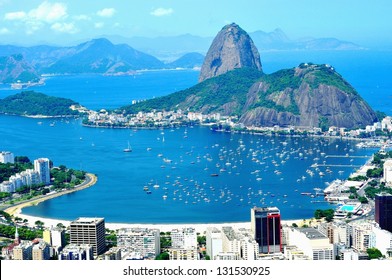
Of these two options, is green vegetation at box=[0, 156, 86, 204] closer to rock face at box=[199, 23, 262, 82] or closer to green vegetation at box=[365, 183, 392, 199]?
green vegetation at box=[365, 183, 392, 199]

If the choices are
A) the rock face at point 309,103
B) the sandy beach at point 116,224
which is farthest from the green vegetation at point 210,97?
the sandy beach at point 116,224

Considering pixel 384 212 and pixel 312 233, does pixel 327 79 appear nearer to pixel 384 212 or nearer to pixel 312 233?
pixel 384 212

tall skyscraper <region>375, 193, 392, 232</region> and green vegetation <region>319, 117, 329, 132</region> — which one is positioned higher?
green vegetation <region>319, 117, 329, 132</region>

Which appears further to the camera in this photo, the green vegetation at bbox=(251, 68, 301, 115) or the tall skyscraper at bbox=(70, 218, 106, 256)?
the green vegetation at bbox=(251, 68, 301, 115)

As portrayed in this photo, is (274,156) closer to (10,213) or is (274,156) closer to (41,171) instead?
(41,171)

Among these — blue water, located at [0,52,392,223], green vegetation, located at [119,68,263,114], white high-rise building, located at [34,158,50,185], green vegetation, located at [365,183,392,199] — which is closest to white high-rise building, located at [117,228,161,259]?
blue water, located at [0,52,392,223]

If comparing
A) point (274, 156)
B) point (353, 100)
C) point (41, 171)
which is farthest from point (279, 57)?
point (41, 171)

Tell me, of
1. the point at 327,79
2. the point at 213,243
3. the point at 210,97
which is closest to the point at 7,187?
the point at 213,243
